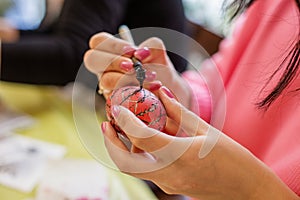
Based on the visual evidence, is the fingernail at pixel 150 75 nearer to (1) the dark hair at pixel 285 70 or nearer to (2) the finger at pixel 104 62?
(2) the finger at pixel 104 62

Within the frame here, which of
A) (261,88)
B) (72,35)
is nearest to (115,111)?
(261,88)

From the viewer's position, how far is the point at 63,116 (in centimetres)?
97

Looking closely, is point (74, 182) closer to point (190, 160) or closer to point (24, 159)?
point (24, 159)

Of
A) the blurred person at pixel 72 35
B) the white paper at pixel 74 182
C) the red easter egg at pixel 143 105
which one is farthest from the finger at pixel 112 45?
the blurred person at pixel 72 35

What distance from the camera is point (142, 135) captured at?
1.37ft

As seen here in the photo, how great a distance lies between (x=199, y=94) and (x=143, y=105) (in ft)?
Result: 0.85

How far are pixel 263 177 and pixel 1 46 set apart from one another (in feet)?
2.35

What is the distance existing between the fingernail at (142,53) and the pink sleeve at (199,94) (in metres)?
0.11

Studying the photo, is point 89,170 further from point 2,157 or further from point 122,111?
point 122,111

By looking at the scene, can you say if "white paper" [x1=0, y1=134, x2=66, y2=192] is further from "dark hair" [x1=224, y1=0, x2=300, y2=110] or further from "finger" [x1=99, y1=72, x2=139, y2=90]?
"dark hair" [x1=224, y1=0, x2=300, y2=110]

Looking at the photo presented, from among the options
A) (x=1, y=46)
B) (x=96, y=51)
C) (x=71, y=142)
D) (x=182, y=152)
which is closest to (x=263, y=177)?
(x=182, y=152)

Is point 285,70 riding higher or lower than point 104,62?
higher

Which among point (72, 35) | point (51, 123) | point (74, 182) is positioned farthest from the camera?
point (72, 35)

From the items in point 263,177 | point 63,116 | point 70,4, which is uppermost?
point 263,177
